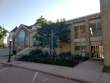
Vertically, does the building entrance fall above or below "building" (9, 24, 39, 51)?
below

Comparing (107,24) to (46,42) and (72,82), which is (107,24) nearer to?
(72,82)

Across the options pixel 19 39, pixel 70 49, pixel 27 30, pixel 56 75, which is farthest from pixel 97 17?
pixel 19 39

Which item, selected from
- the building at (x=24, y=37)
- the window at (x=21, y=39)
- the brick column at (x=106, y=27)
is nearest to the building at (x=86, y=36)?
the brick column at (x=106, y=27)

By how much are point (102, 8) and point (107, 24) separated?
6.47 ft

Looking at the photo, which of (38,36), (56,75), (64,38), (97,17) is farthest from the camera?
(38,36)

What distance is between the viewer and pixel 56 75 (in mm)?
11203

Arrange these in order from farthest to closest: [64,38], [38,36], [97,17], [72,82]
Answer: [38,36], [64,38], [97,17], [72,82]

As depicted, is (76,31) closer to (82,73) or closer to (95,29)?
(95,29)

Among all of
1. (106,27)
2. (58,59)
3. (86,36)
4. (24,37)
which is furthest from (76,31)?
(24,37)

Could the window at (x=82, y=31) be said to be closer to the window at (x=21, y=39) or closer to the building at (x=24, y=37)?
the building at (x=24, y=37)

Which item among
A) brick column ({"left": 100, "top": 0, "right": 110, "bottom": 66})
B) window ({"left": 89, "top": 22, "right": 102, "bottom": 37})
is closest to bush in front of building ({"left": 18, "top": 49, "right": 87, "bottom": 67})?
brick column ({"left": 100, "top": 0, "right": 110, "bottom": 66})

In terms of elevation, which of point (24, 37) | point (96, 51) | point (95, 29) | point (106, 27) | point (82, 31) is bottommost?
point (96, 51)

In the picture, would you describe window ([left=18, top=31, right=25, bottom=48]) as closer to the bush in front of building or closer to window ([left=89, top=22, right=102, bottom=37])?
the bush in front of building

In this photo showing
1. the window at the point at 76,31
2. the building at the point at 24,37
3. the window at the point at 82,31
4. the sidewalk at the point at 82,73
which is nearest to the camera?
the sidewalk at the point at 82,73
